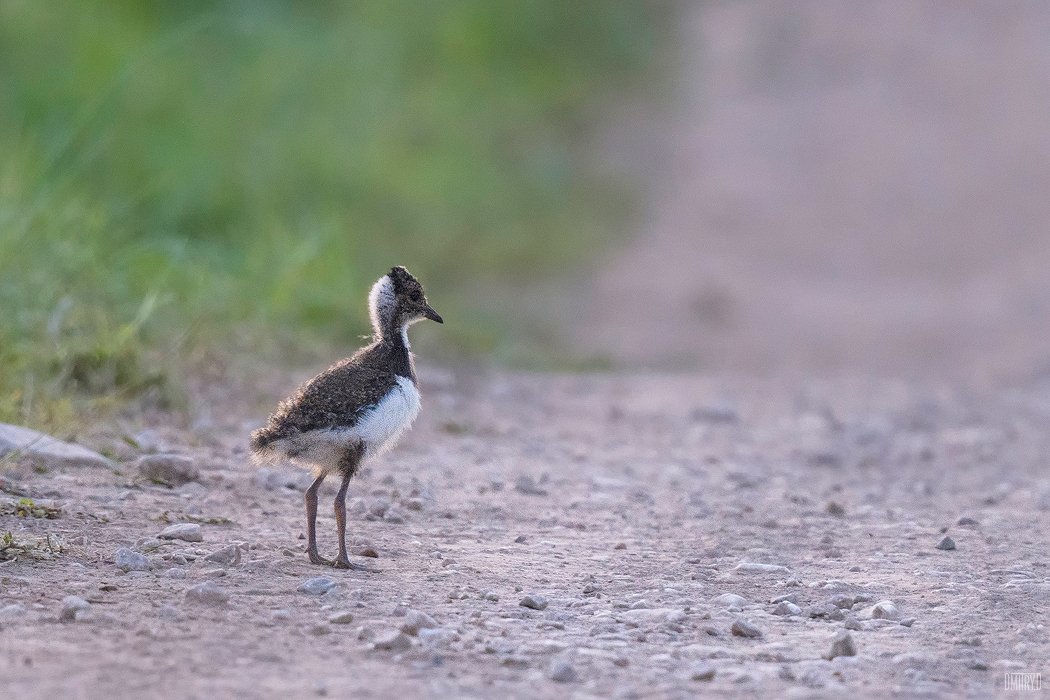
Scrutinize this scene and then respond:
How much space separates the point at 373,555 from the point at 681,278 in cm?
998

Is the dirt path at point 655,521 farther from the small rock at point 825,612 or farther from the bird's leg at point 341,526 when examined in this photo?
the bird's leg at point 341,526

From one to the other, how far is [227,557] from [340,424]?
0.60 meters

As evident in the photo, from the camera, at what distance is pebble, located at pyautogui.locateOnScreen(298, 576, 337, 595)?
Result: 509 centimetres

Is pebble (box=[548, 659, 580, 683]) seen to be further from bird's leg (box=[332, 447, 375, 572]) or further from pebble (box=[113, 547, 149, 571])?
pebble (box=[113, 547, 149, 571])

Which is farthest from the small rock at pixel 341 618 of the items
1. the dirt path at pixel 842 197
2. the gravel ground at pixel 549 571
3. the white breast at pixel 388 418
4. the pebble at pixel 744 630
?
the dirt path at pixel 842 197

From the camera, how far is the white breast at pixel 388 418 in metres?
5.63

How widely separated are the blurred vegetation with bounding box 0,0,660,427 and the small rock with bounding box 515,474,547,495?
6.30 feet

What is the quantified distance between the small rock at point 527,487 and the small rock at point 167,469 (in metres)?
1.45

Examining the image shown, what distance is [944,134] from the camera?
2006cm

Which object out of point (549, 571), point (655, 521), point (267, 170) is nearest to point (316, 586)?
point (549, 571)

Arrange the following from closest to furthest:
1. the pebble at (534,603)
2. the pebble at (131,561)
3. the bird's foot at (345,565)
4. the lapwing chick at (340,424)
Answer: the pebble at (534,603), the pebble at (131,561), the bird's foot at (345,565), the lapwing chick at (340,424)

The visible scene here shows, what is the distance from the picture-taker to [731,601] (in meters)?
5.24

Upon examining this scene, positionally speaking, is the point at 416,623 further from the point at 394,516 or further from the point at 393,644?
the point at 394,516

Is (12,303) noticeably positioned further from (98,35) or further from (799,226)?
(799,226)
